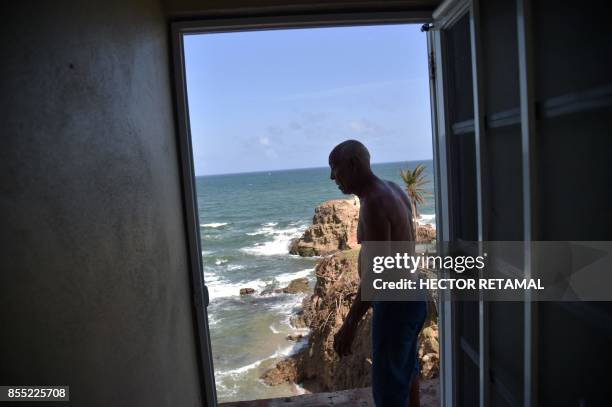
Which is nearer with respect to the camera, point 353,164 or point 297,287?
point 353,164

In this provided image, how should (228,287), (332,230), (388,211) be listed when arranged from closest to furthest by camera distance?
(388,211) < (228,287) < (332,230)

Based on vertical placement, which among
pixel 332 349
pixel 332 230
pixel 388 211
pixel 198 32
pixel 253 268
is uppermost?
pixel 198 32

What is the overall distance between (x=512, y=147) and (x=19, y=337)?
1.41m

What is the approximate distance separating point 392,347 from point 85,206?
4.65 ft

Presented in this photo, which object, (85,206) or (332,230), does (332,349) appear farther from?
(85,206)

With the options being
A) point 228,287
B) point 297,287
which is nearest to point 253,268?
point 228,287

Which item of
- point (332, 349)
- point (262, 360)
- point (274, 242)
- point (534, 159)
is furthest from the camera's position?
point (274, 242)

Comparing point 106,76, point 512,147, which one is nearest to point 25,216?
point 106,76

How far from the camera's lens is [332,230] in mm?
16344

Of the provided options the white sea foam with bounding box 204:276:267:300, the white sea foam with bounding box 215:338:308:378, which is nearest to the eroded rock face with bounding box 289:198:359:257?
the white sea foam with bounding box 204:276:267:300

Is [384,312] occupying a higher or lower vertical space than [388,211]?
lower

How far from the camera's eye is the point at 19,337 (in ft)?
2.39

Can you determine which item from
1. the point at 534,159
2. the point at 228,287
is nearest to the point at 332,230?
the point at 228,287

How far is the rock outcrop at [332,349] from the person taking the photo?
8078mm
